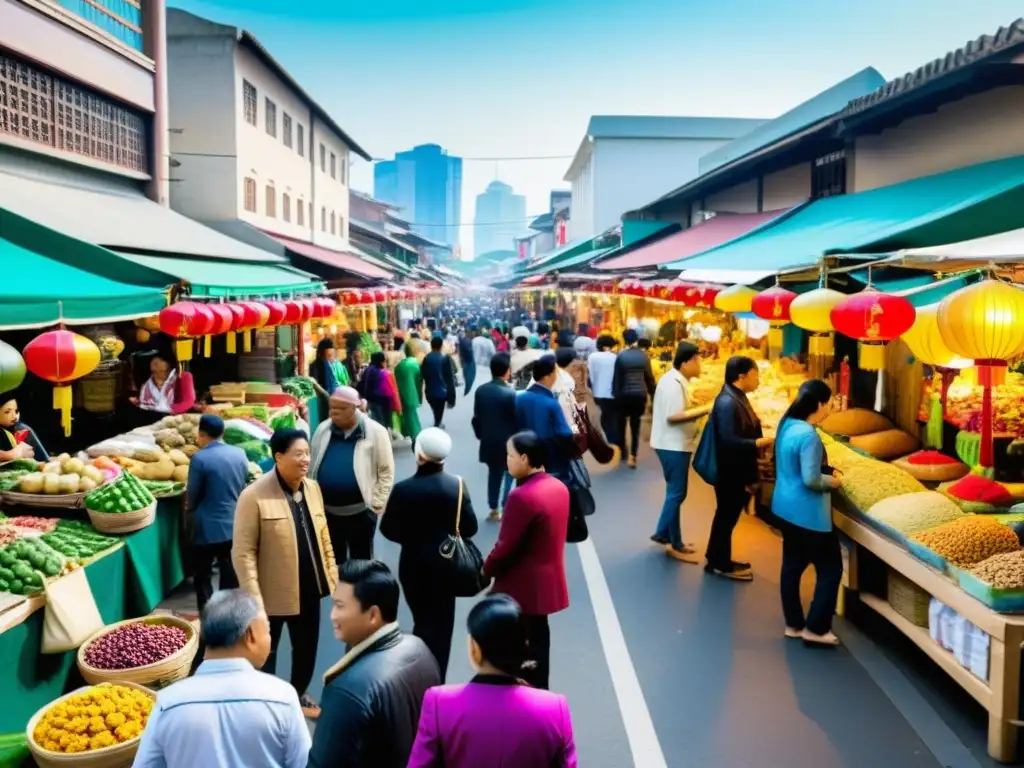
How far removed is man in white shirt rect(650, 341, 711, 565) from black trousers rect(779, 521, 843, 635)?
1.85m

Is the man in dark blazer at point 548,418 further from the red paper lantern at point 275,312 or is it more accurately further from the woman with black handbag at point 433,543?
the red paper lantern at point 275,312

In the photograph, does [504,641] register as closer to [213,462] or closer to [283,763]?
[283,763]

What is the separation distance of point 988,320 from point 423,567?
3.47 meters

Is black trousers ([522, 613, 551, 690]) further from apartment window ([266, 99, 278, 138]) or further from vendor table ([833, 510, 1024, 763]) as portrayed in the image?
apartment window ([266, 99, 278, 138])

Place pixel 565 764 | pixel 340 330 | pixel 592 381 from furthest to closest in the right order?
1. pixel 340 330
2. pixel 592 381
3. pixel 565 764

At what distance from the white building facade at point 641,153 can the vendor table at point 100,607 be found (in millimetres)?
33587

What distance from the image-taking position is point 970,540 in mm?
5625

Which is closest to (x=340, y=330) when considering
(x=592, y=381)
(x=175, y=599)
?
(x=592, y=381)

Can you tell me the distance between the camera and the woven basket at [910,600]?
6.07 metres

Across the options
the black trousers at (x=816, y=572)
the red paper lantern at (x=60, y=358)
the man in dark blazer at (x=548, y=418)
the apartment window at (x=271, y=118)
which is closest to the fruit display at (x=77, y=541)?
the red paper lantern at (x=60, y=358)

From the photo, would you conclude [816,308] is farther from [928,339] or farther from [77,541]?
[77,541]

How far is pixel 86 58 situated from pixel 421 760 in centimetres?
1250

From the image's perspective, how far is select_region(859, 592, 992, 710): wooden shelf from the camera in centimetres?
516

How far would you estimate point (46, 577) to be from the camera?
5.44m
